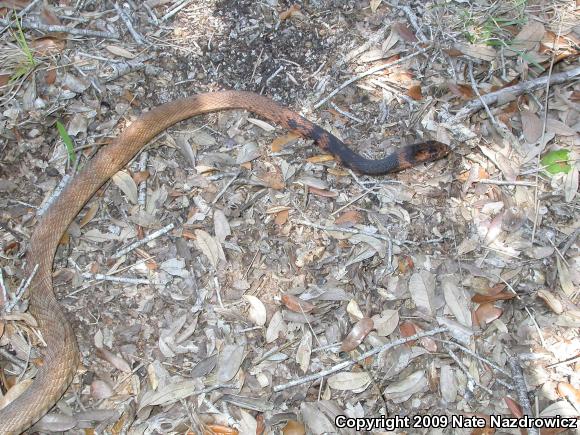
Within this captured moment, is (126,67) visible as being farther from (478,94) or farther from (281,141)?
(478,94)

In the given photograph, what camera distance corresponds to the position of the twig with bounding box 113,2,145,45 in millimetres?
4426

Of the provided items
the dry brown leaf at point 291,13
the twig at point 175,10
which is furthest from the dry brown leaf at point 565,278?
the twig at point 175,10

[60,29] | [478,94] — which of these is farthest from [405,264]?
[60,29]

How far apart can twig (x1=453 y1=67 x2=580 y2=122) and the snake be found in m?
0.38

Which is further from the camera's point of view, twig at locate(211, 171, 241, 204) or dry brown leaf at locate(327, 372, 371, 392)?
twig at locate(211, 171, 241, 204)

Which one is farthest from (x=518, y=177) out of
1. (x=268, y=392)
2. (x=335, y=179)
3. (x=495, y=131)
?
(x=268, y=392)

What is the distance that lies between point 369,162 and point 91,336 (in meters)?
2.25

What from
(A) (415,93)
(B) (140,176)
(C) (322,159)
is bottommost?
(C) (322,159)

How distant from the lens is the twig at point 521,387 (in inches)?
121

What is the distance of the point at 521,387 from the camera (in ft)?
10.2

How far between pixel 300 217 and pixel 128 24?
227 centimetres

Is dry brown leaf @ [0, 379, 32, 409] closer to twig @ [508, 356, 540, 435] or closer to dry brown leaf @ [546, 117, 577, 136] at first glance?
twig @ [508, 356, 540, 435]

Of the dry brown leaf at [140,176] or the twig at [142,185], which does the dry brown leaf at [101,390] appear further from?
the dry brown leaf at [140,176]

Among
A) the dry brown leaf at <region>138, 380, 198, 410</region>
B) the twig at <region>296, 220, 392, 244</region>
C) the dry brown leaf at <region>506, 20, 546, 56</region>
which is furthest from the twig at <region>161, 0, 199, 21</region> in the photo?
the dry brown leaf at <region>138, 380, 198, 410</region>
